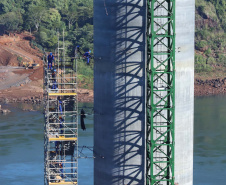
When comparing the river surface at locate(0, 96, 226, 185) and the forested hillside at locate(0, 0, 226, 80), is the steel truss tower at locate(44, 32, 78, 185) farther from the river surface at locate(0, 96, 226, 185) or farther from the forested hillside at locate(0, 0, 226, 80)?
the forested hillside at locate(0, 0, 226, 80)

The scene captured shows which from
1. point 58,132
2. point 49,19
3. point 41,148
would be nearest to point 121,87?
point 58,132

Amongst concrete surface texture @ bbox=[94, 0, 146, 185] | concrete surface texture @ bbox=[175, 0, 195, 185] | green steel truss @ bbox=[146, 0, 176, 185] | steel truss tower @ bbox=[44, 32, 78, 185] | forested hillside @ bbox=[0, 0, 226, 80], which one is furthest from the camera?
forested hillside @ bbox=[0, 0, 226, 80]

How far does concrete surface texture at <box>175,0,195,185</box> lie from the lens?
106ft

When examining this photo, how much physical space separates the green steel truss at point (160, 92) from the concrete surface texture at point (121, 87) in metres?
0.39

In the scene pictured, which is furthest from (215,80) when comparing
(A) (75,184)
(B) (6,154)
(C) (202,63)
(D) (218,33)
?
(A) (75,184)

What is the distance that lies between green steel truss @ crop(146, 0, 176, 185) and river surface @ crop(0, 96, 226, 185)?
22964mm

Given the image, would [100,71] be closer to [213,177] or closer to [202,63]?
[213,177]

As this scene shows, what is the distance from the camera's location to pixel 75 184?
117 feet

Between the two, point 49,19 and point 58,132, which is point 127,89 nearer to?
point 58,132

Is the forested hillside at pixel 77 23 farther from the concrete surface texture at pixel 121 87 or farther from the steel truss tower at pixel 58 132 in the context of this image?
the concrete surface texture at pixel 121 87

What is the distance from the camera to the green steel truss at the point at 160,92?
102ft

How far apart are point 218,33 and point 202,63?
1434 cm

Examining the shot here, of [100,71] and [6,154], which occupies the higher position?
[100,71]

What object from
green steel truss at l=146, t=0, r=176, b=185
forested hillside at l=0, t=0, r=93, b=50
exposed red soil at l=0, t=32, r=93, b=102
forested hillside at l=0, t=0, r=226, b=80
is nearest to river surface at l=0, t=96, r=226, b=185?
exposed red soil at l=0, t=32, r=93, b=102
